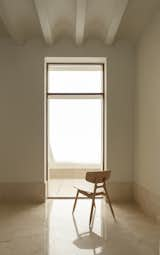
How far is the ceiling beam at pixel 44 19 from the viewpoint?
12.1 feet

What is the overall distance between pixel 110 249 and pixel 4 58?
3970mm

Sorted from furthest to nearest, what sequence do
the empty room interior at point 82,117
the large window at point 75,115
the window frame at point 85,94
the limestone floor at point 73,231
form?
the large window at point 75,115, the window frame at point 85,94, the empty room interior at point 82,117, the limestone floor at point 73,231

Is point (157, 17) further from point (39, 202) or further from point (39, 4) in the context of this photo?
point (39, 202)

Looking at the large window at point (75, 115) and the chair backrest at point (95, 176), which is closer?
the chair backrest at point (95, 176)

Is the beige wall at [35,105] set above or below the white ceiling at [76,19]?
below

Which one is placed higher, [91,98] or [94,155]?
[91,98]

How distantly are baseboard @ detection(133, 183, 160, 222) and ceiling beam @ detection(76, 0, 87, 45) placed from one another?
2.93 meters

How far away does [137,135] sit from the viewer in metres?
5.12

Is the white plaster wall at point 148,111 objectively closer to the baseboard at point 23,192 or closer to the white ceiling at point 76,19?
the white ceiling at point 76,19

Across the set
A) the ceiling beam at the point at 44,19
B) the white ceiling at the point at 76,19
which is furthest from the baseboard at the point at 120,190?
the ceiling beam at the point at 44,19

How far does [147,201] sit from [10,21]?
3.69 metres

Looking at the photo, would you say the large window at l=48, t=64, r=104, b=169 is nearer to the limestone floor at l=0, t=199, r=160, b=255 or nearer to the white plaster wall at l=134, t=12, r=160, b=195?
the white plaster wall at l=134, t=12, r=160, b=195

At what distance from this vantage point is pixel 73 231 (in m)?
3.65

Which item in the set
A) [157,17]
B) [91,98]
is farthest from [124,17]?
[91,98]
